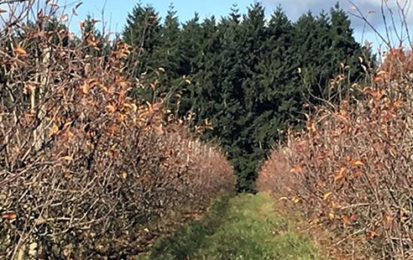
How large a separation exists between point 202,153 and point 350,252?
15.9m

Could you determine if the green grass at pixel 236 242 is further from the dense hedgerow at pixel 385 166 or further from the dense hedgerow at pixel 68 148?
the dense hedgerow at pixel 385 166

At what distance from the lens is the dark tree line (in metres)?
40.0

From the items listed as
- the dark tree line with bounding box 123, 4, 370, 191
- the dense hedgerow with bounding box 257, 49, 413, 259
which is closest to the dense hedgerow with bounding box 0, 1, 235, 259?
the dense hedgerow with bounding box 257, 49, 413, 259

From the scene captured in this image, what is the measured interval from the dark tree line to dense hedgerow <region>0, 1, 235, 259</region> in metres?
26.8

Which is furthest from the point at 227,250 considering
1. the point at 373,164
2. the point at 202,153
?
the point at 202,153

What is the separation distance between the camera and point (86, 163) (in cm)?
737

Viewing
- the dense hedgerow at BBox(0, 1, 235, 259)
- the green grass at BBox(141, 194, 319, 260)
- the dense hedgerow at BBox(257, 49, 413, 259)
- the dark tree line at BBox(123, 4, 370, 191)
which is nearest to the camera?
the dense hedgerow at BBox(0, 1, 235, 259)

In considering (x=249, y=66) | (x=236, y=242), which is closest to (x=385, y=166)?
(x=236, y=242)

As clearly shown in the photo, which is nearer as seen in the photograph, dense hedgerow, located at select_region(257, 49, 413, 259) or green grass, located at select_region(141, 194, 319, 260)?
dense hedgerow, located at select_region(257, 49, 413, 259)

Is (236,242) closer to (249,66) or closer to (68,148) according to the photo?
(68,148)

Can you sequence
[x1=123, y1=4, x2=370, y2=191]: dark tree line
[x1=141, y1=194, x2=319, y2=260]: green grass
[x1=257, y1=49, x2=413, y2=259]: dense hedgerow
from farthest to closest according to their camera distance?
[x1=123, y1=4, x2=370, y2=191]: dark tree line < [x1=141, y1=194, x2=319, y2=260]: green grass < [x1=257, y1=49, x2=413, y2=259]: dense hedgerow

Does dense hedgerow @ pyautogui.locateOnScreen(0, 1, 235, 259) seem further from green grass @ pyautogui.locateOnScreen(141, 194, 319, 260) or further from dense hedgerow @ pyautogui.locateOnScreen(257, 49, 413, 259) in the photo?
dense hedgerow @ pyautogui.locateOnScreen(257, 49, 413, 259)

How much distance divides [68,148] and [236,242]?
17.9 feet

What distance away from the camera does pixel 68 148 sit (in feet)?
23.0
